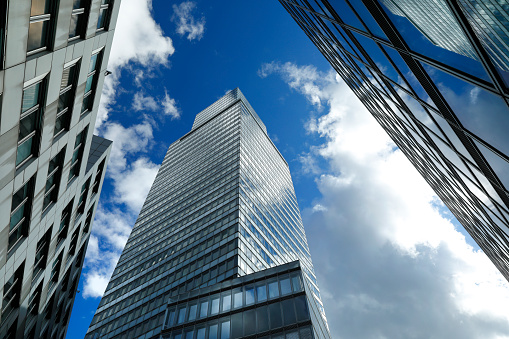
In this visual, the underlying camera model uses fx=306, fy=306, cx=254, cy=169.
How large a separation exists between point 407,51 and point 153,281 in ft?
185

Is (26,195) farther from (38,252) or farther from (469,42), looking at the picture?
(469,42)

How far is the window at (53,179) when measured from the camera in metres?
18.2

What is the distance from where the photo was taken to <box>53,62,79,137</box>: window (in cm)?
1590

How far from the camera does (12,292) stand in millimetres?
18500

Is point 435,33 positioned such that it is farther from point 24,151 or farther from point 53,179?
point 53,179

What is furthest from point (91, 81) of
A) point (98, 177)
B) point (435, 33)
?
point (435, 33)

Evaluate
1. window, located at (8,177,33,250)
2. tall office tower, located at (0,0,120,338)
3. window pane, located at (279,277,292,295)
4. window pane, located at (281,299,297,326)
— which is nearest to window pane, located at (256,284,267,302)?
window pane, located at (279,277,292,295)

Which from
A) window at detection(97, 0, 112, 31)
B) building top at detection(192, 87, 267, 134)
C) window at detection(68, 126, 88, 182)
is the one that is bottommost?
window at detection(68, 126, 88, 182)

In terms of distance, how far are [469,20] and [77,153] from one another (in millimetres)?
23231

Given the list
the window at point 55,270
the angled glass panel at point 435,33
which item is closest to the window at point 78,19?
the angled glass panel at point 435,33

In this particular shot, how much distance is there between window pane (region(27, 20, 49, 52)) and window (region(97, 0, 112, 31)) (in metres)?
5.82

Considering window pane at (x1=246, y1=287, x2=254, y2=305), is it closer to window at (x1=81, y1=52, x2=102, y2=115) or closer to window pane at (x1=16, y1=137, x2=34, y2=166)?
window at (x1=81, y1=52, x2=102, y2=115)

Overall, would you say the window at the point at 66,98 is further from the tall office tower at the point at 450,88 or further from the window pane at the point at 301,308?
the window pane at the point at 301,308

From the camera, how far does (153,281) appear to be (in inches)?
2138
